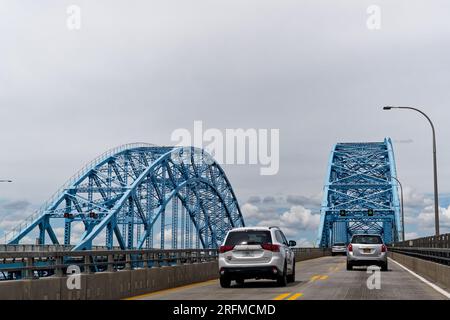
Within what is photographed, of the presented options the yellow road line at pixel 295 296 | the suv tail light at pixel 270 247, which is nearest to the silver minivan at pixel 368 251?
the suv tail light at pixel 270 247

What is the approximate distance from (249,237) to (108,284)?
546 centimetres

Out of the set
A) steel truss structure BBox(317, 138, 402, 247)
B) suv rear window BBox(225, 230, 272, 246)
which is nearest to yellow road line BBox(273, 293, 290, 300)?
suv rear window BBox(225, 230, 272, 246)

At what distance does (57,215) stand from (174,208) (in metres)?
16.0

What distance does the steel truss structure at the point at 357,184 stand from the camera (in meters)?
121

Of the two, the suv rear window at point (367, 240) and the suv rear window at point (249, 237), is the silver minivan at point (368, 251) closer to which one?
the suv rear window at point (367, 240)

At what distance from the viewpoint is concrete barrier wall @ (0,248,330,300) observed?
42.8 ft

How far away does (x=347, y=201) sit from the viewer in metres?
128

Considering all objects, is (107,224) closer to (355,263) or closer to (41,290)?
(355,263)

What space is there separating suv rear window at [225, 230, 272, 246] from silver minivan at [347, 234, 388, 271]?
12192mm

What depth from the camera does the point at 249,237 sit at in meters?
21.1

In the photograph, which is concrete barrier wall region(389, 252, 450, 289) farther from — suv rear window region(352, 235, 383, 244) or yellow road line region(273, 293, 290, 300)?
yellow road line region(273, 293, 290, 300)

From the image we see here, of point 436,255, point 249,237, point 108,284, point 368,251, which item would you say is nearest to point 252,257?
point 249,237

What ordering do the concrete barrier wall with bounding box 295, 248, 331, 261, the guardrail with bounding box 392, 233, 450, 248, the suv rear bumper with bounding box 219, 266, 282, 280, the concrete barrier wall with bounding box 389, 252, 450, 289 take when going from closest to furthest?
the suv rear bumper with bounding box 219, 266, 282, 280, the concrete barrier wall with bounding box 389, 252, 450, 289, the guardrail with bounding box 392, 233, 450, 248, the concrete barrier wall with bounding box 295, 248, 331, 261

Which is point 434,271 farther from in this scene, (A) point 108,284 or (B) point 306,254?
(B) point 306,254
